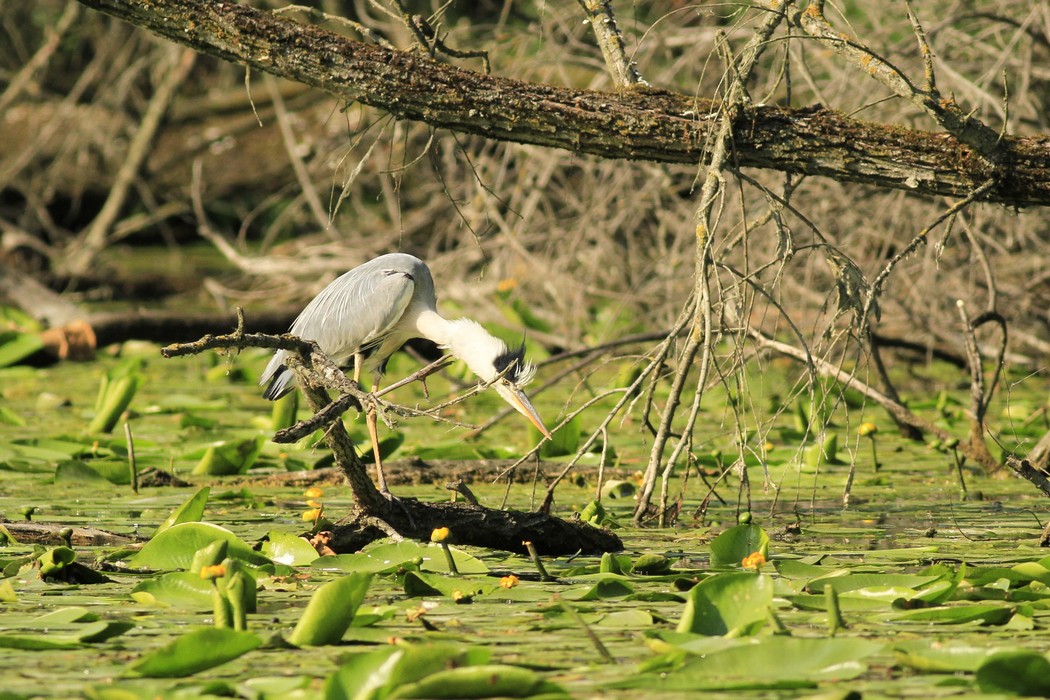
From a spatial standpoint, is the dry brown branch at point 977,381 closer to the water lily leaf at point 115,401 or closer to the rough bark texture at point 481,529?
the rough bark texture at point 481,529

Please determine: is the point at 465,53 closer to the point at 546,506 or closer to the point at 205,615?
the point at 546,506

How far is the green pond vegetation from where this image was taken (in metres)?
2.19

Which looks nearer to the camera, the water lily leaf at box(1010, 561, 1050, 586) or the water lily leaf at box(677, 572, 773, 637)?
the water lily leaf at box(677, 572, 773, 637)

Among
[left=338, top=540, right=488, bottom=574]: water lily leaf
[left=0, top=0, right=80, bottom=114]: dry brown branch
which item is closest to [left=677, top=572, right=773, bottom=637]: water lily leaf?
[left=338, top=540, right=488, bottom=574]: water lily leaf

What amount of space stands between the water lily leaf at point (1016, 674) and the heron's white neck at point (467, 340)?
2.76 m

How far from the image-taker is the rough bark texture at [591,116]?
3.78 m

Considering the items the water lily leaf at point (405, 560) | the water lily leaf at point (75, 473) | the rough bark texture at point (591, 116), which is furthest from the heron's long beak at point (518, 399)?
the water lily leaf at point (75, 473)

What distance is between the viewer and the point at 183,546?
122 inches

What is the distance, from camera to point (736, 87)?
3.66m

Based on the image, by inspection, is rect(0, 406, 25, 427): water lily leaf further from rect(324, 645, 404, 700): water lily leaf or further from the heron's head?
rect(324, 645, 404, 700): water lily leaf

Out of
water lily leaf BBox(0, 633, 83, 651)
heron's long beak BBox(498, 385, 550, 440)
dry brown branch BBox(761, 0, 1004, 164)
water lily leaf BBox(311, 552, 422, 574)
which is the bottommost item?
water lily leaf BBox(0, 633, 83, 651)

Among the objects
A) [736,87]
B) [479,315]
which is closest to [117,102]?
[479,315]

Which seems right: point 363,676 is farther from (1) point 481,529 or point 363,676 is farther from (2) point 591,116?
(2) point 591,116

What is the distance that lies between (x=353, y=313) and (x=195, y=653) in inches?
112
